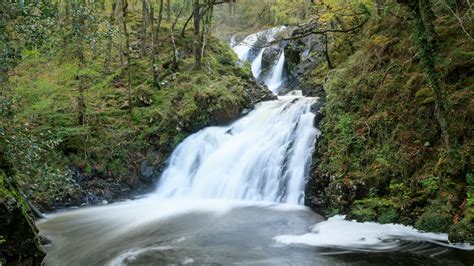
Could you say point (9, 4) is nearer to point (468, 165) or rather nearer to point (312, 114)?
point (468, 165)

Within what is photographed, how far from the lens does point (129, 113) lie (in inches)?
640

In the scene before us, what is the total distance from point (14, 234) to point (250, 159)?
8.33 m

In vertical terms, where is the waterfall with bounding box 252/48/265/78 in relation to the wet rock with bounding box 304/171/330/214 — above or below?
above

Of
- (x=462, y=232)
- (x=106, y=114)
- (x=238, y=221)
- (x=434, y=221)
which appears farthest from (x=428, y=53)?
(x=106, y=114)

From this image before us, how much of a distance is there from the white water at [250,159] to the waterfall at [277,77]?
304 inches

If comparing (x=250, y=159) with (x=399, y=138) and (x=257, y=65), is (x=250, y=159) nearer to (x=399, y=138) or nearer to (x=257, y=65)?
(x=399, y=138)

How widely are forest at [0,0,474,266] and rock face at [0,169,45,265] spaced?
0.8 inches

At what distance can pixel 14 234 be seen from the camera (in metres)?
6.26

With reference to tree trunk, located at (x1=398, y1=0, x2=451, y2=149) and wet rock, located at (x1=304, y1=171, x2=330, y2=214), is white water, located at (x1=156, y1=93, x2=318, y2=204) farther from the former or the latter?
tree trunk, located at (x1=398, y1=0, x2=451, y2=149)

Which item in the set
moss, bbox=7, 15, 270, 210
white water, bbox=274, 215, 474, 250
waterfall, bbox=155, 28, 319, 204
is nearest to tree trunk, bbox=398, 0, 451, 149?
white water, bbox=274, 215, 474, 250

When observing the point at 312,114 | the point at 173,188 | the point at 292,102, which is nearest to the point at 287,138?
the point at 312,114

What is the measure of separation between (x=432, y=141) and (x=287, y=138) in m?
5.18

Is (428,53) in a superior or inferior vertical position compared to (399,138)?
superior

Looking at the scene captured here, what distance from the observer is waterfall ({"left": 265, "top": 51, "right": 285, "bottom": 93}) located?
24.5 m
